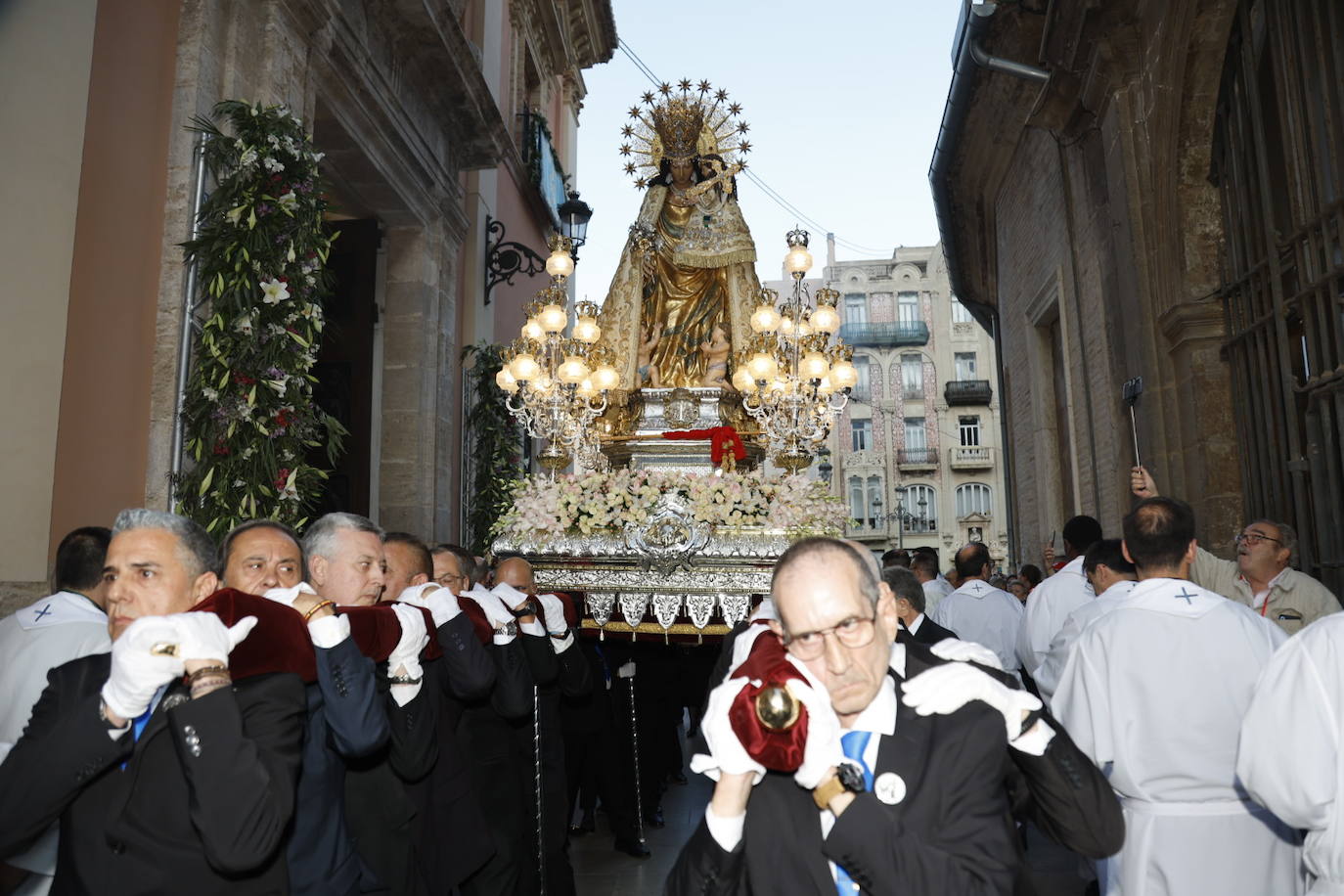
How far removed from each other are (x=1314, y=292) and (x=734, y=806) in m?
5.50

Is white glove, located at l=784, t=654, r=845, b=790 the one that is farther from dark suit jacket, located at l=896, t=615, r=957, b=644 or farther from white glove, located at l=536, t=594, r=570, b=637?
white glove, located at l=536, t=594, r=570, b=637

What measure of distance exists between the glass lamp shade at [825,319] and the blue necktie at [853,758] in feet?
17.0

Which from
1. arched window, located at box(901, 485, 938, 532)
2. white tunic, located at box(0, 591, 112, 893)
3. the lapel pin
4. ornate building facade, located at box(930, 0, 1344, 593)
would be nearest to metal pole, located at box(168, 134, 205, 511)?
white tunic, located at box(0, 591, 112, 893)

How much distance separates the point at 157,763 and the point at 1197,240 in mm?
7952

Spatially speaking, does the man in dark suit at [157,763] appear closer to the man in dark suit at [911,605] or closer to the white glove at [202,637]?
the white glove at [202,637]

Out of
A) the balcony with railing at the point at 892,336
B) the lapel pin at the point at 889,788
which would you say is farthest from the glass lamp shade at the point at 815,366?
the balcony with railing at the point at 892,336

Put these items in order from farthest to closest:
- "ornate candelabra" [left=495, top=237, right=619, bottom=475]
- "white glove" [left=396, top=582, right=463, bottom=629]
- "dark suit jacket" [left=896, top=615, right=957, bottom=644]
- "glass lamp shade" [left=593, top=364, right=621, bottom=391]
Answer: "glass lamp shade" [left=593, top=364, right=621, bottom=391] → "ornate candelabra" [left=495, top=237, right=619, bottom=475] → "dark suit jacket" [left=896, top=615, right=957, bottom=644] → "white glove" [left=396, top=582, right=463, bottom=629]

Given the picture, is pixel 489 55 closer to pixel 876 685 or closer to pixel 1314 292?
pixel 1314 292

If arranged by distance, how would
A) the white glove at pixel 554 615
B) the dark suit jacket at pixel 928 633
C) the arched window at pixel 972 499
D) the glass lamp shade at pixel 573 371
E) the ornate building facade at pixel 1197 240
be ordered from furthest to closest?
1. the arched window at pixel 972 499
2. the glass lamp shade at pixel 573 371
3. the ornate building facade at pixel 1197 240
4. the white glove at pixel 554 615
5. the dark suit jacket at pixel 928 633

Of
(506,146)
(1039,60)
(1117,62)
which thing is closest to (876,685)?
(1117,62)

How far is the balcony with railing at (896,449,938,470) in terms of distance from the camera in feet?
135

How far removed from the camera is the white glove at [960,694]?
204 centimetres

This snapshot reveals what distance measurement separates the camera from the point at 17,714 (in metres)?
3.19

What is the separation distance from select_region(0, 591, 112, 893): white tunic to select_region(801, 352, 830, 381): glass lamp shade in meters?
4.85
